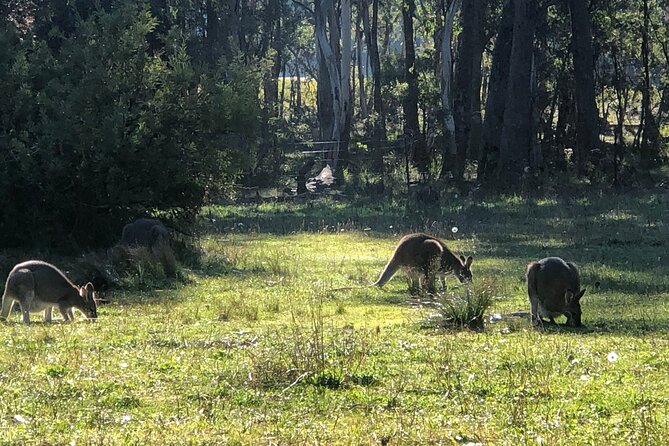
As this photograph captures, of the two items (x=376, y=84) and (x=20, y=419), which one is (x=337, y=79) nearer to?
(x=376, y=84)

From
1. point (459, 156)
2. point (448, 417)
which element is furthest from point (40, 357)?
point (459, 156)

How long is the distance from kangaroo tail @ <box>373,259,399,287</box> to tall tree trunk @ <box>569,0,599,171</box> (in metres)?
19.3

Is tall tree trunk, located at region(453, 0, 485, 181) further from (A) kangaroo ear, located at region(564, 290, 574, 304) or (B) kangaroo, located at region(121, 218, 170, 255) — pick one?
(A) kangaroo ear, located at region(564, 290, 574, 304)

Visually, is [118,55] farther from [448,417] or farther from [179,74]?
[448,417]

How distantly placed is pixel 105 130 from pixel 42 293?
6.46 m

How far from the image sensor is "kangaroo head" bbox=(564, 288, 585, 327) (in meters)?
12.0

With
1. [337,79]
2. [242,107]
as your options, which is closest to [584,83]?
[337,79]

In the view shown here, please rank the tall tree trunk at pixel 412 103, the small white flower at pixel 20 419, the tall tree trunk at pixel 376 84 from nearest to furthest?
the small white flower at pixel 20 419, the tall tree trunk at pixel 412 103, the tall tree trunk at pixel 376 84

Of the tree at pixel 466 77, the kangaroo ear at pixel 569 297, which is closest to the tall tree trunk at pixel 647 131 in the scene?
the tree at pixel 466 77

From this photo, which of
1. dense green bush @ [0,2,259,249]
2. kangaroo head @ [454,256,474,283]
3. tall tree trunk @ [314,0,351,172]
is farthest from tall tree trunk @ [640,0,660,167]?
kangaroo head @ [454,256,474,283]

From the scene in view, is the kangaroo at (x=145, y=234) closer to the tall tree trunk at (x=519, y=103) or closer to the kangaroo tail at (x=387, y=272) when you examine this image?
the kangaroo tail at (x=387, y=272)

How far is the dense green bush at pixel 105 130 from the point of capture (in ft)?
64.7

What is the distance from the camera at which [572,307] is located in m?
12.0

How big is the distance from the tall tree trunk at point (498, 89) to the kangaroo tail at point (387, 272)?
2041 centimetres
